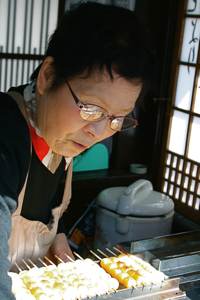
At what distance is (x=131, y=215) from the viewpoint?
4.07 m

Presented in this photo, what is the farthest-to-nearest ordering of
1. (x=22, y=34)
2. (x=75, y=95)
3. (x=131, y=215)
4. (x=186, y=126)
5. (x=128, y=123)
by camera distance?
1. (x=186, y=126)
2. (x=22, y=34)
3. (x=131, y=215)
4. (x=128, y=123)
5. (x=75, y=95)

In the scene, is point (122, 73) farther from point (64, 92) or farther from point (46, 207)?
point (46, 207)

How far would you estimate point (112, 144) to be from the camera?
198 inches

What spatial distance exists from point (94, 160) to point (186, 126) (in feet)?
3.17

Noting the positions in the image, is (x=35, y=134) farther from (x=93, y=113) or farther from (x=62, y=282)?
(x=62, y=282)

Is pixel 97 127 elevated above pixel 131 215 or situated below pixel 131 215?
above

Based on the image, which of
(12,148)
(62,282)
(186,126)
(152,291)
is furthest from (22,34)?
(12,148)

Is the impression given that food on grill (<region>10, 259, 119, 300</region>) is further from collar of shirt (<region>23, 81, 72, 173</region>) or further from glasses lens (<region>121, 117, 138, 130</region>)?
glasses lens (<region>121, 117, 138, 130</region>)

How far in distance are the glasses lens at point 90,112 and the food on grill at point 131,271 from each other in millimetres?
806

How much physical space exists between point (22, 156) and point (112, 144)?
138 inches

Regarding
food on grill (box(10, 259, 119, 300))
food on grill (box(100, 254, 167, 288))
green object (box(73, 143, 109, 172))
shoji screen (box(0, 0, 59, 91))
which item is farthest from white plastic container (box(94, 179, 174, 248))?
food on grill (box(10, 259, 119, 300))

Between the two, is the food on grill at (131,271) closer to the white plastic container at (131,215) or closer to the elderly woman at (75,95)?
the elderly woman at (75,95)

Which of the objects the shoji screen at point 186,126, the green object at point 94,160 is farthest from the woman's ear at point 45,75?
the shoji screen at point 186,126

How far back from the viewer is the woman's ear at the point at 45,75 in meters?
1.63
